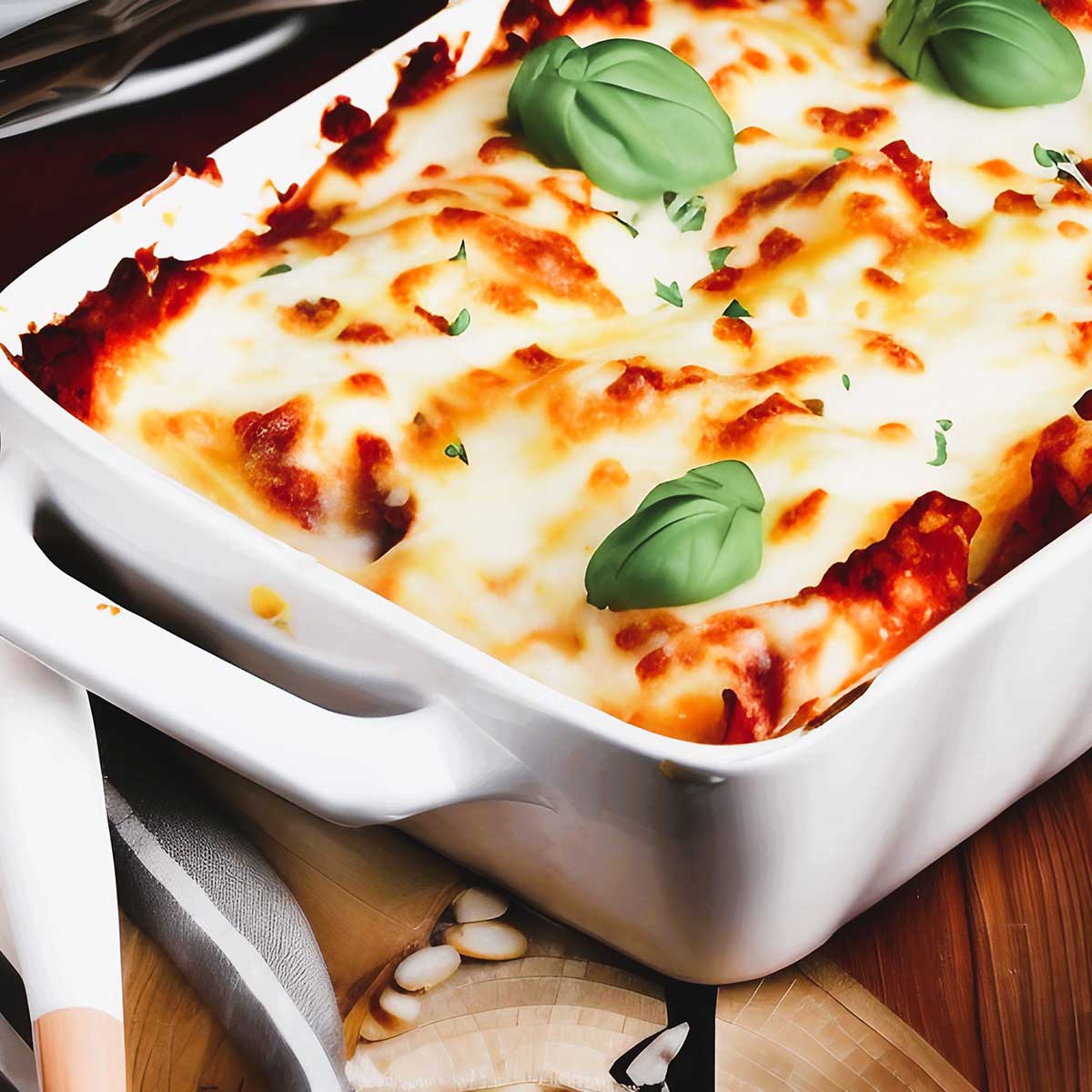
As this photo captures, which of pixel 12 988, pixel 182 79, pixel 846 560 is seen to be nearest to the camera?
pixel 846 560

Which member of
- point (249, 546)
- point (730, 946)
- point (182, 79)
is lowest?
point (730, 946)

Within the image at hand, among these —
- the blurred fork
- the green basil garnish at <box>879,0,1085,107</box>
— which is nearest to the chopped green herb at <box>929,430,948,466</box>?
the green basil garnish at <box>879,0,1085,107</box>

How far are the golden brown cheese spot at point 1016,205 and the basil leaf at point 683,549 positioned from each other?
45 cm

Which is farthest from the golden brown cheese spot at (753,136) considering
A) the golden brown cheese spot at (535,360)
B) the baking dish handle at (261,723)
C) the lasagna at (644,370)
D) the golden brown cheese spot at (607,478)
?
the baking dish handle at (261,723)

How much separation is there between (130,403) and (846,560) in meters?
0.53

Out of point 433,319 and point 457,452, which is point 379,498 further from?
point 433,319

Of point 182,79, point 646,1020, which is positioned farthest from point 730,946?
point 182,79

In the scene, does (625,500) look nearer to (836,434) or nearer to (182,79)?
(836,434)

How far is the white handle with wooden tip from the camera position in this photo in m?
0.99

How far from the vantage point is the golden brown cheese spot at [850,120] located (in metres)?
1.39

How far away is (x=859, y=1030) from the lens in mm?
1071

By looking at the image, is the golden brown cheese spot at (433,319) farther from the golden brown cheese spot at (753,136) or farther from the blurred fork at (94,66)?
the blurred fork at (94,66)

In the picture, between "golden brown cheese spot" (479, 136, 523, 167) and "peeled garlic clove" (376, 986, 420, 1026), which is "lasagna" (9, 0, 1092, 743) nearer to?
"golden brown cheese spot" (479, 136, 523, 167)

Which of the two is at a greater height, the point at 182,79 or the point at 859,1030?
the point at 182,79
